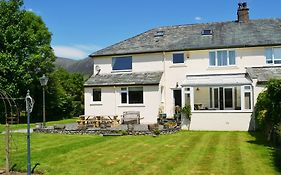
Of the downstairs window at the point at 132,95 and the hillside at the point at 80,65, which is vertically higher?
the hillside at the point at 80,65

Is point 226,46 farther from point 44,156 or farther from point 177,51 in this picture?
point 44,156

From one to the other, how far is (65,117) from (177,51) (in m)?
26.2

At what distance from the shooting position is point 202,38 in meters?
Result: 38.0

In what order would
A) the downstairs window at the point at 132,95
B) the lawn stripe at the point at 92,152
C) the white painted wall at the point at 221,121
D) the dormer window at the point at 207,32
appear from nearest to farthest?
1. the lawn stripe at the point at 92,152
2. the white painted wall at the point at 221,121
3. the downstairs window at the point at 132,95
4. the dormer window at the point at 207,32

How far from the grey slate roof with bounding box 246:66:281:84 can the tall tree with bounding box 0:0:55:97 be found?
92.0ft

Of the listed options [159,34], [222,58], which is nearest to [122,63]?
[159,34]

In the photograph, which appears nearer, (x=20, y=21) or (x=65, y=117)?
(x=20, y=21)

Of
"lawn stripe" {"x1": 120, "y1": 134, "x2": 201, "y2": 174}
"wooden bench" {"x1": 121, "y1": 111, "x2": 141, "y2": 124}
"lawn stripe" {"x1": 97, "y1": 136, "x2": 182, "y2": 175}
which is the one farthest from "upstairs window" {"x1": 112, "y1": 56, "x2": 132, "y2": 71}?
"lawn stripe" {"x1": 120, "y1": 134, "x2": 201, "y2": 174}

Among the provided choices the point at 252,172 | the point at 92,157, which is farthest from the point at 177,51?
the point at 252,172

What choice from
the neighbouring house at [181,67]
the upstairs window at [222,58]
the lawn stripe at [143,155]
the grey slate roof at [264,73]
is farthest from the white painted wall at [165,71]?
the lawn stripe at [143,155]

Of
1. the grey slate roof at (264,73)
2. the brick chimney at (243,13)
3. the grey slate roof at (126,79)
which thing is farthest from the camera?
the brick chimney at (243,13)

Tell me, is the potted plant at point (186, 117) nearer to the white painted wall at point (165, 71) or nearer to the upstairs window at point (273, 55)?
the white painted wall at point (165, 71)

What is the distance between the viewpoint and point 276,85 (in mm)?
19516

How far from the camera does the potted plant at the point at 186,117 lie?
3020 cm
